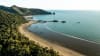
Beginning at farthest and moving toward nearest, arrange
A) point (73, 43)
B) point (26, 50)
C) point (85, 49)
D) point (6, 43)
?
point (73, 43)
point (85, 49)
point (6, 43)
point (26, 50)

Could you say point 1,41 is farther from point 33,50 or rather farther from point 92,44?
point 92,44

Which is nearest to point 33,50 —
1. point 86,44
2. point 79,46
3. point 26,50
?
point 26,50

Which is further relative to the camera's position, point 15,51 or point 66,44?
point 66,44

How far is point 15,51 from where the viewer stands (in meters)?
44.4

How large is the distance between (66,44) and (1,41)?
83.0ft

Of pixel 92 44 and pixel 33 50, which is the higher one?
pixel 33 50

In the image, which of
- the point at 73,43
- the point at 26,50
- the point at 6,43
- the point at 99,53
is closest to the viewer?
the point at 26,50

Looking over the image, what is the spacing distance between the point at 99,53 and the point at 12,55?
27.5 metres

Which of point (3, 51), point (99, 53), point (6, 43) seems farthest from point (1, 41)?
point (99, 53)

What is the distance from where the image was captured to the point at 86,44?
68000mm

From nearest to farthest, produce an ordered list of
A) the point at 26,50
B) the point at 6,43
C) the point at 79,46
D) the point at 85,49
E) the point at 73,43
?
the point at 26,50
the point at 6,43
the point at 85,49
the point at 79,46
the point at 73,43

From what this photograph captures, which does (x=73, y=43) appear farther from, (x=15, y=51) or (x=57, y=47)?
(x=15, y=51)

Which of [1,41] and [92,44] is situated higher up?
[1,41]

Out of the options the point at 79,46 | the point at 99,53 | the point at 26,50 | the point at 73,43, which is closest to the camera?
the point at 26,50
